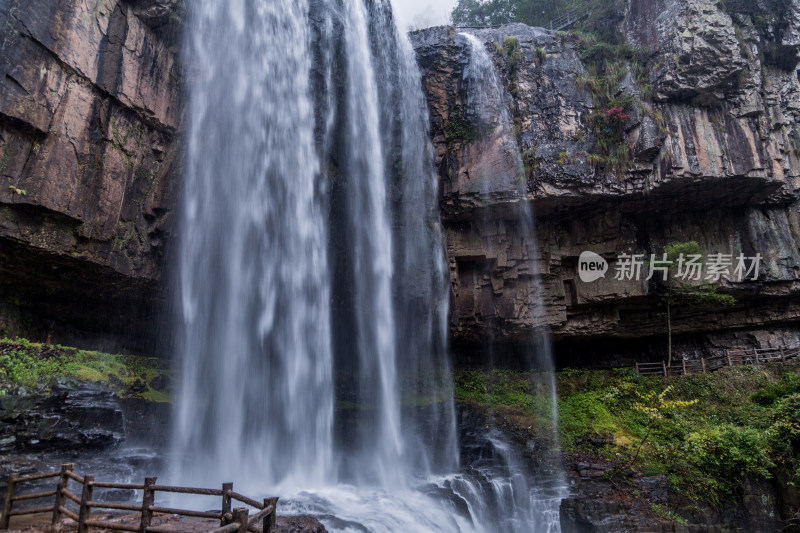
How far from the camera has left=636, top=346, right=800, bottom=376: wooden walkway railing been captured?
15.1m

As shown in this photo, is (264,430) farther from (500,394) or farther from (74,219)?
(500,394)

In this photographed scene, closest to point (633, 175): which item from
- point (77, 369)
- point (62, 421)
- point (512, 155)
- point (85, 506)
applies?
point (512, 155)

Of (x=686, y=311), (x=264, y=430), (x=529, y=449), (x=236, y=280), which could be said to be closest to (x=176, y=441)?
(x=264, y=430)

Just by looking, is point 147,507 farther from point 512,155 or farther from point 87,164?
point 512,155

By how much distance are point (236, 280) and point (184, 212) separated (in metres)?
2.29

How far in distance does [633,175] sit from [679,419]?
23.0 feet

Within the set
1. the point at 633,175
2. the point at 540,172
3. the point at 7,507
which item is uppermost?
the point at 540,172

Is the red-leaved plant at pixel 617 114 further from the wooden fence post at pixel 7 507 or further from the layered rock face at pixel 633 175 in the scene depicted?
the wooden fence post at pixel 7 507

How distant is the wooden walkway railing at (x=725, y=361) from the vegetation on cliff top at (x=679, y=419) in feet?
4.20

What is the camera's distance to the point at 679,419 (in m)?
12.1

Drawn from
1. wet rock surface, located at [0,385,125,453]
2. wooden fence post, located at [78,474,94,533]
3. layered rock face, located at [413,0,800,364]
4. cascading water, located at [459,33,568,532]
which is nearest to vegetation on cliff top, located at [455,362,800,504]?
cascading water, located at [459,33,568,532]

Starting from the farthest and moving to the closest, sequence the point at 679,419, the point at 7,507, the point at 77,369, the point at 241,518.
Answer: the point at 679,419, the point at 77,369, the point at 7,507, the point at 241,518

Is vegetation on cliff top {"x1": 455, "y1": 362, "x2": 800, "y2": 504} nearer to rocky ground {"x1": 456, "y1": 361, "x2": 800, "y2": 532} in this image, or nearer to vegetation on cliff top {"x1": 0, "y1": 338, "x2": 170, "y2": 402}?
rocky ground {"x1": 456, "y1": 361, "x2": 800, "y2": 532}

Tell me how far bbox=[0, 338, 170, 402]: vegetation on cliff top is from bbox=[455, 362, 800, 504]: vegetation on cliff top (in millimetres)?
9192
